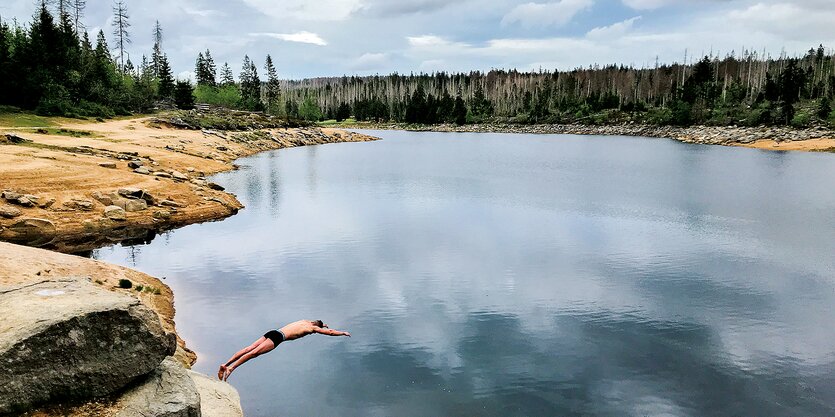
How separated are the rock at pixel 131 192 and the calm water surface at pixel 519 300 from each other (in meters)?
4.52

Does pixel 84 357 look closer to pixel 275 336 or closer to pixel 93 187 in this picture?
pixel 275 336

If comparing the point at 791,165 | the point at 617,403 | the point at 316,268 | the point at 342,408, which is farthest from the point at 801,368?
the point at 791,165

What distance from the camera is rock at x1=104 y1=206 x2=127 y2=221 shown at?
2967 cm

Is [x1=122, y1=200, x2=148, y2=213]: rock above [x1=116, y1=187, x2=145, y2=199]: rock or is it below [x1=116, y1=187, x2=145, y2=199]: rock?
below

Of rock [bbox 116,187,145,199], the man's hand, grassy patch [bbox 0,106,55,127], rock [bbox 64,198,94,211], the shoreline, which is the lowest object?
the man's hand

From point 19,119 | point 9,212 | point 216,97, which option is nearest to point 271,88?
point 216,97

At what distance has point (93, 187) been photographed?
3219 cm

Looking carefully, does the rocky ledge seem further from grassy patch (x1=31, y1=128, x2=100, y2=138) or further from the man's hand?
the man's hand

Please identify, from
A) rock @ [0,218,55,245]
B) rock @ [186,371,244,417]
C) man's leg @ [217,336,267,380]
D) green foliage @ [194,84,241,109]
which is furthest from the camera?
green foliage @ [194,84,241,109]

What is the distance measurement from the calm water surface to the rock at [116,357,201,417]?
12.7 ft

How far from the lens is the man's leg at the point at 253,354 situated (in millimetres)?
14827

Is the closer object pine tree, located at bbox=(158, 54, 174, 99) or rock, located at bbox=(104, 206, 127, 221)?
rock, located at bbox=(104, 206, 127, 221)

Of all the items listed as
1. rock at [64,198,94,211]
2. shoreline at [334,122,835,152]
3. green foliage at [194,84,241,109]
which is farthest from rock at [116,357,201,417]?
green foliage at [194,84,241,109]

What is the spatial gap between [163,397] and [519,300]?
568 inches
